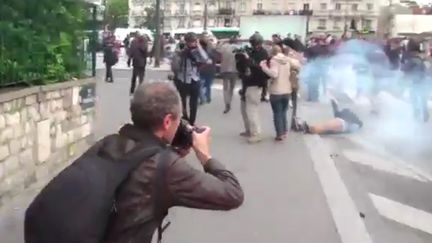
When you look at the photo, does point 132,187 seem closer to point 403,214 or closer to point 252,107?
point 403,214

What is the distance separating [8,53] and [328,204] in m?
3.44

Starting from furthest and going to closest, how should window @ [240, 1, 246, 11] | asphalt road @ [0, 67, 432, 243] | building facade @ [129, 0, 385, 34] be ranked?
window @ [240, 1, 246, 11]
building facade @ [129, 0, 385, 34]
asphalt road @ [0, 67, 432, 243]

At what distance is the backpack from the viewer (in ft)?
8.52

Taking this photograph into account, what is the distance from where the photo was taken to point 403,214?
24.9ft

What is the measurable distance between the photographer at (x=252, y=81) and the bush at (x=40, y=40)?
2997 mm

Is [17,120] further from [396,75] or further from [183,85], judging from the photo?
[396,75]

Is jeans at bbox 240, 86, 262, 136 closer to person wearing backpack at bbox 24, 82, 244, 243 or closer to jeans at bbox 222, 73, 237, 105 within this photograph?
jeans at bbox 222, 73, 237, 105

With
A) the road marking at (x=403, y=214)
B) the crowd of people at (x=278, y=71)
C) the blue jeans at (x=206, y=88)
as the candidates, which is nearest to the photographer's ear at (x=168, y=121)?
the road marking at (x=403, y=214)

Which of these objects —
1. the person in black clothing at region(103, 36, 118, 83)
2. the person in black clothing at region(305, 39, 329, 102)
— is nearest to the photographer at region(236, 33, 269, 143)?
the person in black clothing at region(305, 39, 329, 102)

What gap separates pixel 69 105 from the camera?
352 inches

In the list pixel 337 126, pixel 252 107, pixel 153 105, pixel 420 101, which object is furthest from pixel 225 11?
pixel 153 105

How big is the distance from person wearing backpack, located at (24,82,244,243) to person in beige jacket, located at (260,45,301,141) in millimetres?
9265

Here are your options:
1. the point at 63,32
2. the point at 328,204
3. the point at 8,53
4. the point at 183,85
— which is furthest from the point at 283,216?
the point at 183,85

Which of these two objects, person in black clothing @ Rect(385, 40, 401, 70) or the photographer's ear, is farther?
person in black clothing @ Rect(385, 40, 401, 70)
